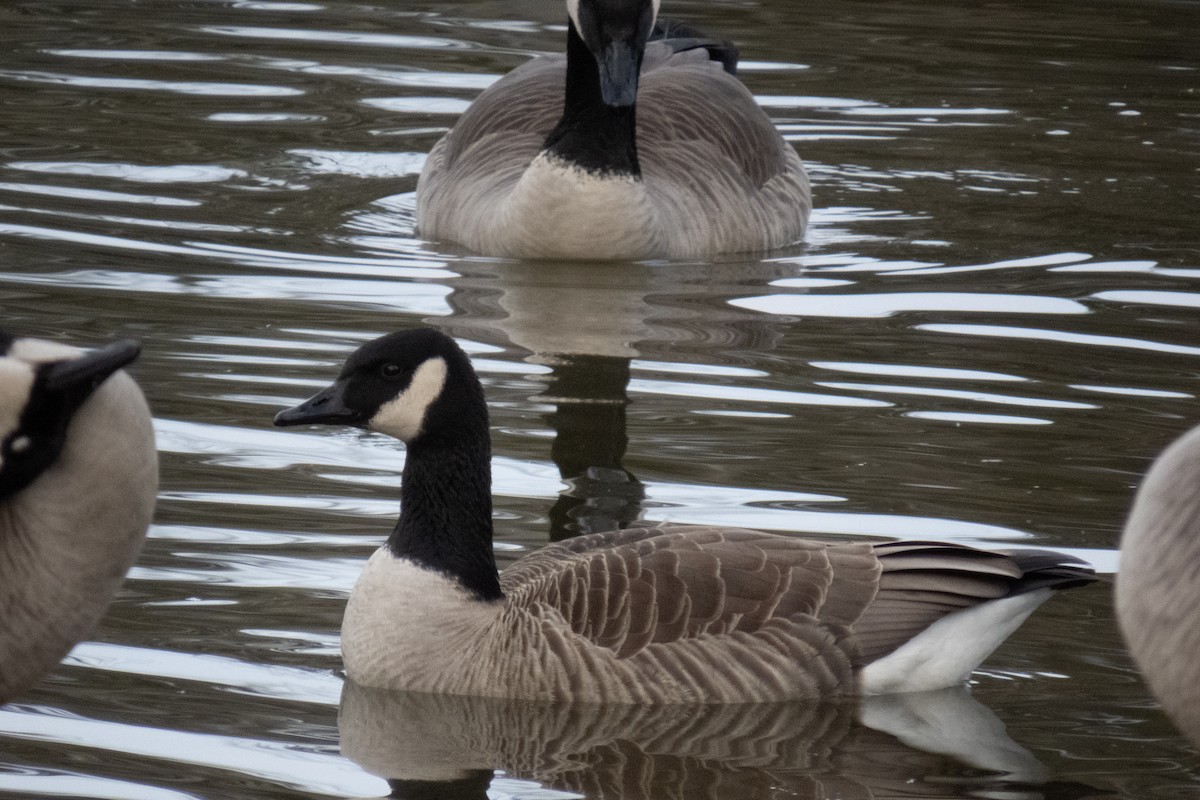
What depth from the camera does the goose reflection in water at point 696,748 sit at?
18.1ft

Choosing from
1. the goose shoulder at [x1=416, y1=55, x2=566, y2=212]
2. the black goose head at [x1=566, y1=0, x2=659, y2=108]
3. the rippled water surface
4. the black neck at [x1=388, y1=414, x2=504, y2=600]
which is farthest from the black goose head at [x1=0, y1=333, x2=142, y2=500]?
the goose shoulder at [x1=416, y1=55, x2=566, y2=212]

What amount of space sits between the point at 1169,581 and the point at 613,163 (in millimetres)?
6540

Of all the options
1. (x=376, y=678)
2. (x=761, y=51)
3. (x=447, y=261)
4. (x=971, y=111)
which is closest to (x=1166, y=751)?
(x=376, y=678)

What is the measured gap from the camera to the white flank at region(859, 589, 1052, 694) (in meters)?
6.16

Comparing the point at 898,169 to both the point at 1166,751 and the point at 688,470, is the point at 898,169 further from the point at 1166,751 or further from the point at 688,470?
the point at 1166,751

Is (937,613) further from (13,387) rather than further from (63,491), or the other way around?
(13,387)

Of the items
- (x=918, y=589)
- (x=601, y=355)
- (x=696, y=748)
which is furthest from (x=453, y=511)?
(x=601, y=355)

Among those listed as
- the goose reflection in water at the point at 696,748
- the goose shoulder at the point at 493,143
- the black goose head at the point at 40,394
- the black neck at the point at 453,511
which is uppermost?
the black goose head at the point at 40,394

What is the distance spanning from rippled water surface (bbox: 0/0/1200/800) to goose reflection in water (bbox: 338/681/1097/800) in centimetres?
2

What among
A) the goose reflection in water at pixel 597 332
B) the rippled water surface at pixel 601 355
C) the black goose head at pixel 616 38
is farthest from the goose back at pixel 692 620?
the black goose head at pixel 616 38

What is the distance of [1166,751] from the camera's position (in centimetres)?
566

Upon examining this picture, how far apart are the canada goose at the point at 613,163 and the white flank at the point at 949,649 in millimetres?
4437

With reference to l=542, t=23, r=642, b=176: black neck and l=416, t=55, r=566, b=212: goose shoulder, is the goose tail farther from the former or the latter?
l=416, t=55, r=566, b=212: goose shoulder

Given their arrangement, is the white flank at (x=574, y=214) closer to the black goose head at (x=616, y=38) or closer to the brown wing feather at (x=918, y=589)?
the black goose head at (x=616, y=38)
